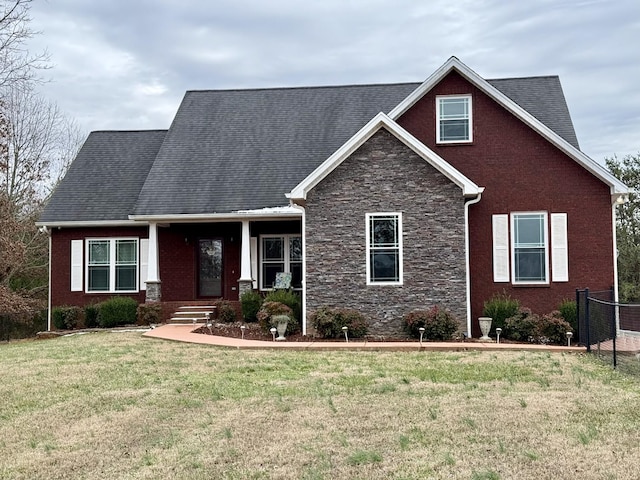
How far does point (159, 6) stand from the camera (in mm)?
16000

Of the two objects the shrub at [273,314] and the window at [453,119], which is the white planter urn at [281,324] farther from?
the window at [453,119]

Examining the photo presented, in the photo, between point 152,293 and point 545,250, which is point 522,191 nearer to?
point 545,250

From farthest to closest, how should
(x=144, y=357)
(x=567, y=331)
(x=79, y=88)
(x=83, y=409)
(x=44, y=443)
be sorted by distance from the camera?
(x=79, y=88) → (x=567, y=331) → (x=144, y=357) → (x=83, y=409) → (x=44, y=443)

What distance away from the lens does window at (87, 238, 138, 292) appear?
68.1 ft

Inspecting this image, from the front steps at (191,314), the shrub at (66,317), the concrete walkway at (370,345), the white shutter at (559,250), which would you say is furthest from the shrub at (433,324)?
the shrub at (66,317)

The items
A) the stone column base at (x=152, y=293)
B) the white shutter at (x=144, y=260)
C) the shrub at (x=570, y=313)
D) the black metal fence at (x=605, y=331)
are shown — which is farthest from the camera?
the white shutter at (x=144, y=260)

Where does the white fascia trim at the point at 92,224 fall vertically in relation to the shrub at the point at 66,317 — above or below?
above

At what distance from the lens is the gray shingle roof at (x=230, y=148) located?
19.6 m

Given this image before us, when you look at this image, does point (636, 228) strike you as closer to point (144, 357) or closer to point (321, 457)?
point (144, 357)

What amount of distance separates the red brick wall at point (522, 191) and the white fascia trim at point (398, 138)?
1452 mm

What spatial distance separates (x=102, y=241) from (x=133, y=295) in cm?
200

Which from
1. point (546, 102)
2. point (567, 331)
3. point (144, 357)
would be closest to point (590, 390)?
point (567, 331)

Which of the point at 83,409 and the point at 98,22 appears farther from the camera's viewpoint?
the point at 98,22

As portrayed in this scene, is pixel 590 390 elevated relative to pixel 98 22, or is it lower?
lower
